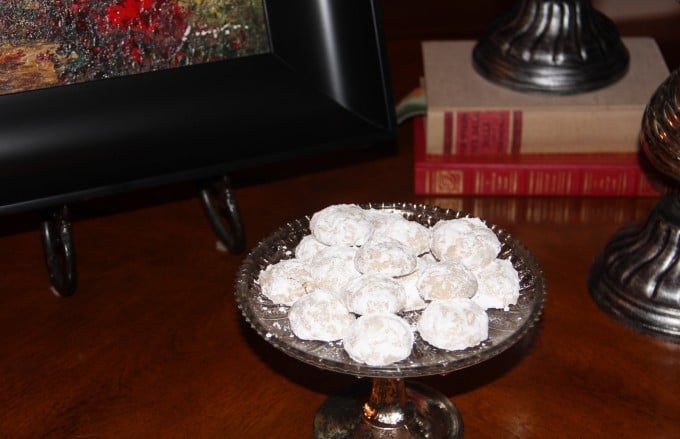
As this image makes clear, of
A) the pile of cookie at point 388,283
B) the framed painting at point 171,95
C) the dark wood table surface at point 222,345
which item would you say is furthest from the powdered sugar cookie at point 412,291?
the framed painting at point 171,95

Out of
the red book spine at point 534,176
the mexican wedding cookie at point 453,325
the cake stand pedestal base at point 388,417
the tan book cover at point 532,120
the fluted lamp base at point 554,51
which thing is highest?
the mexican wedding cookie at point 453,325

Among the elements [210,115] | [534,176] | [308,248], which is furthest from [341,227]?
[534,176]

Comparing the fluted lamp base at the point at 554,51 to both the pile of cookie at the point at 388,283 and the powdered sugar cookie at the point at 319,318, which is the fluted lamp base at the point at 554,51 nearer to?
the pile of cookie at the point at 388,283

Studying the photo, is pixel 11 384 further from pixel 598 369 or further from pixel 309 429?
pixel 598 369

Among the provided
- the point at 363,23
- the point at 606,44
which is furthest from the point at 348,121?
the point at 606,44

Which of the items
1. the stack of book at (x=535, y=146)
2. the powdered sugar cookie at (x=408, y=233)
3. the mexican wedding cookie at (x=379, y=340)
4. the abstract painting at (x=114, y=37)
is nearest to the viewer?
the mexican wedding cookie at (x=379, y=340)

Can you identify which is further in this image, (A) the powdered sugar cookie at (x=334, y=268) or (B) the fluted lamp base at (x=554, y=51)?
(B) the fluted lamp base at (x=554, y=51)

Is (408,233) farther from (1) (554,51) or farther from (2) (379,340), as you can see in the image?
(1) (554,51)
